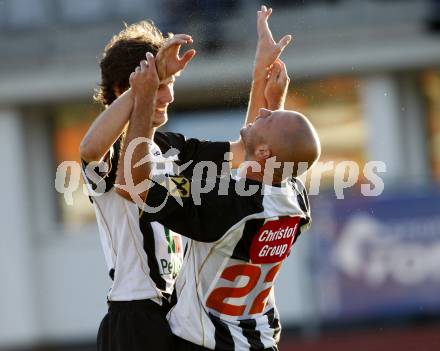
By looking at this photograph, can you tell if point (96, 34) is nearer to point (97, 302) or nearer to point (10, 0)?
point (10, 0)

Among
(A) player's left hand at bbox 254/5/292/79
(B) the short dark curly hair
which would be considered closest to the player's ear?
(B) the short dark curly hair

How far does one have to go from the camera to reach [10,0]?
14.7 metres

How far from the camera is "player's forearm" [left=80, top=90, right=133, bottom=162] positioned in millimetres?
3977

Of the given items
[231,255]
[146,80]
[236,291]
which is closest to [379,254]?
[236,291]

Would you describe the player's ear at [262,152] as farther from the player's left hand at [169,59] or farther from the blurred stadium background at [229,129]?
the blurred stadium background at [229,129]

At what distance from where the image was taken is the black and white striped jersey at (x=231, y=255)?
3896 mm

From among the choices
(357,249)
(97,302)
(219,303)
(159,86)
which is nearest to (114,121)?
(159,86)

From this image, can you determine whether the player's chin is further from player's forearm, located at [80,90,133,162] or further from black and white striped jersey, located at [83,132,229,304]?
player's forearm, located at [80,90,133,162]

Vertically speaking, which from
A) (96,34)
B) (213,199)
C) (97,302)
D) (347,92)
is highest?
(96,34)

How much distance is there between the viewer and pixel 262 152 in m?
3.97

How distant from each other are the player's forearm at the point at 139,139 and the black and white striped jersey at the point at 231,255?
8 centimetres

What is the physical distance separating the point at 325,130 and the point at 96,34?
316 centimetres

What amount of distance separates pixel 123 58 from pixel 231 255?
0.96 m

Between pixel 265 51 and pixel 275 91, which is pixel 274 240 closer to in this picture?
pixel 275 91
